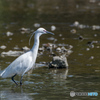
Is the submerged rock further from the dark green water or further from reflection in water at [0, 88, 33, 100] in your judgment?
reflection in water at [0, 88, 33, 100]

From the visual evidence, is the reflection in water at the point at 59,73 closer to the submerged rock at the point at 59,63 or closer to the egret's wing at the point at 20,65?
the submerged rock at the point at 59,63

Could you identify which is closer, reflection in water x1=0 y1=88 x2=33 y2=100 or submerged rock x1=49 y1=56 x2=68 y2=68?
reflection in water x1=0 y1=88 x2=33 y2=100

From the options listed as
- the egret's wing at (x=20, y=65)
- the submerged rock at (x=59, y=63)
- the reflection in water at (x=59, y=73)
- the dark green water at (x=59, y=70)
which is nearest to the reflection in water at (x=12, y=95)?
the dark green water at (x=59, y=70)

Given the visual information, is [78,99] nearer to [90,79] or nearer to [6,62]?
[90,79]

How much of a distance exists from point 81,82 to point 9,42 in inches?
283

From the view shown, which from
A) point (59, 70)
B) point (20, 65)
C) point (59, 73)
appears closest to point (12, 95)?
point (20, 65)

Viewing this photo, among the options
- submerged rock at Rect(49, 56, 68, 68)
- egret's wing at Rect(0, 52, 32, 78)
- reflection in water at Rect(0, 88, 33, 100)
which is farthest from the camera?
submerged rock at Rect(49, 56, 68, 68)

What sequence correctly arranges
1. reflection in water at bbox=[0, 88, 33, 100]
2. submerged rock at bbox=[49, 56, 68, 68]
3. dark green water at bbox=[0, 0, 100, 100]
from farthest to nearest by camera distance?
submerged rock at bbox=[49, 56, 68, 68], dark green water at bbox=[0, 0, 100, 100], reflection in water at bbox=[0, 88, 33, 100]

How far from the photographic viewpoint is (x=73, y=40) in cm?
1653

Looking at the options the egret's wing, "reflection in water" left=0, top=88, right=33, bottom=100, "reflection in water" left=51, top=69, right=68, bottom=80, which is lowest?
"reflection in water" left=51, top=69, right=68, bottom=80

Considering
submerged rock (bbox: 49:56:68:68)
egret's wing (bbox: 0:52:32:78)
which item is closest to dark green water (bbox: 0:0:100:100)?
submerged rock (bbox: 49:56:68:68)

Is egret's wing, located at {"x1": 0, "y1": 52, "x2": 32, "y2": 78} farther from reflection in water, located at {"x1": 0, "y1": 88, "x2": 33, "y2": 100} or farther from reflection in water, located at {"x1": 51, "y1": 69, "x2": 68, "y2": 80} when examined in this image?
reflection in water, located at {"x1": 51, "y1": 69, "x2": 68, "y2": 80}

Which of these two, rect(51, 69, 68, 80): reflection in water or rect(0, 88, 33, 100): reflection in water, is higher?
rect(0, 88, 33, 100): reflection in water

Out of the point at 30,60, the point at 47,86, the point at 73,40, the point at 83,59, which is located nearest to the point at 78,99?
the point at 47,86
